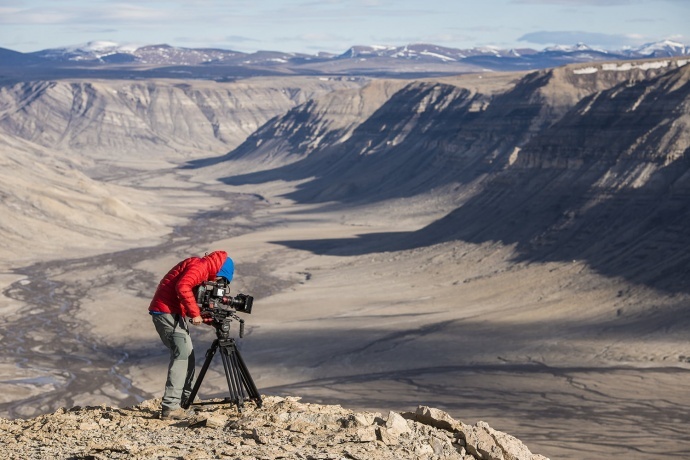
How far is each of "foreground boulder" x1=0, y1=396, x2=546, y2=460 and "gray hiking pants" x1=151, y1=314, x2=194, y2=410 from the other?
36 cm

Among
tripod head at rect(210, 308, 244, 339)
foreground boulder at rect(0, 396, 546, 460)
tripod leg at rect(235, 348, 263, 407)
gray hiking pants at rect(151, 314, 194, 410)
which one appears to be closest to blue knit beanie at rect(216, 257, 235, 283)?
tripod head at rect(210, 308, 244, 339)

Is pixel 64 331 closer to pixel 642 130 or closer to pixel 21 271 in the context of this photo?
pixel 21 271

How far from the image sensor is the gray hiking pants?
14.1 metres

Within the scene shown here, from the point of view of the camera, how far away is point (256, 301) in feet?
220

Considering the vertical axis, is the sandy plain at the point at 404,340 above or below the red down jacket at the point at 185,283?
below

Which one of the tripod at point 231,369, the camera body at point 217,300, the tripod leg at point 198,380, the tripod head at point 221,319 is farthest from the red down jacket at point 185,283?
the tripod leg at point 198,380

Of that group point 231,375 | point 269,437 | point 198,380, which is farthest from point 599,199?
point 269,437

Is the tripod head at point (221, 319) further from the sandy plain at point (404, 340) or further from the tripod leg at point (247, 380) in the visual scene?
the sandy plain at point (404, 340)

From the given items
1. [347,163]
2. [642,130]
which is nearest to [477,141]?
[347,163]

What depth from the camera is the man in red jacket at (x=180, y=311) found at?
1386 centimetres

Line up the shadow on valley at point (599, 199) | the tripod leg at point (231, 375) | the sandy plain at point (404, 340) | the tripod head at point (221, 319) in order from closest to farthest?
the tripod leg at point (231, 375)
the tripod head at point (221, 319)
the sandy plain at point (404, 340)
the shadow on valley at point (599, 199)

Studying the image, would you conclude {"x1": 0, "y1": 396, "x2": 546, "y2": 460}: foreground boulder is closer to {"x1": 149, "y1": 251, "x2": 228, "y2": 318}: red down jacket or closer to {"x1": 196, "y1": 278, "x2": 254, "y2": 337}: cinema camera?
{"x1": 196, "y1": 278, "x2": 254, "y2": 337}: cinema camera

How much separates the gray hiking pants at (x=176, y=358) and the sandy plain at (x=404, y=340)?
57.7 feet

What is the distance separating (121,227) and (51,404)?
62.7m
